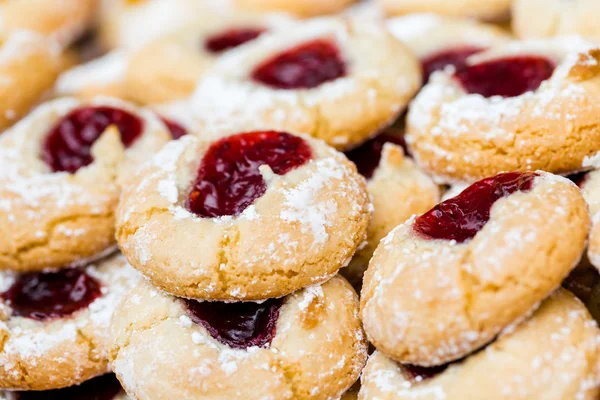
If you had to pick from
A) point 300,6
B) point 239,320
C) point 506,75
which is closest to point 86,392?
point 239,320

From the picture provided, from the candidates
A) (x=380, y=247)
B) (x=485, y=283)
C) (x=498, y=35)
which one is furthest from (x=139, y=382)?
(x=498, y=35)

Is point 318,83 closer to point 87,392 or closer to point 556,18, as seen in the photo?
point 556,18

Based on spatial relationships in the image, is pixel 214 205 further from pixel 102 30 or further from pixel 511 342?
pixel 102 30

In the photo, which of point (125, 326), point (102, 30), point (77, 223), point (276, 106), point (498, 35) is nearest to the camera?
point (125, 326)

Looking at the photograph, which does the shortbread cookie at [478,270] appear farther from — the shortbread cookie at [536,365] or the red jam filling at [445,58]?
the red jam filling at [445,58]

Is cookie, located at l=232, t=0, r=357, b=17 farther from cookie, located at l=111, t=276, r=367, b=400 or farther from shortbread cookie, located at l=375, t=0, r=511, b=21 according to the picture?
cookie, located at l=111, t=276, r=367, b=400

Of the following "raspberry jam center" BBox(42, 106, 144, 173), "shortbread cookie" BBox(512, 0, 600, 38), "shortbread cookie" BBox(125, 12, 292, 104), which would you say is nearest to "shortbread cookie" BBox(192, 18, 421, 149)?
"raspberry jam center" BBox(42, 106, 144, 173)
